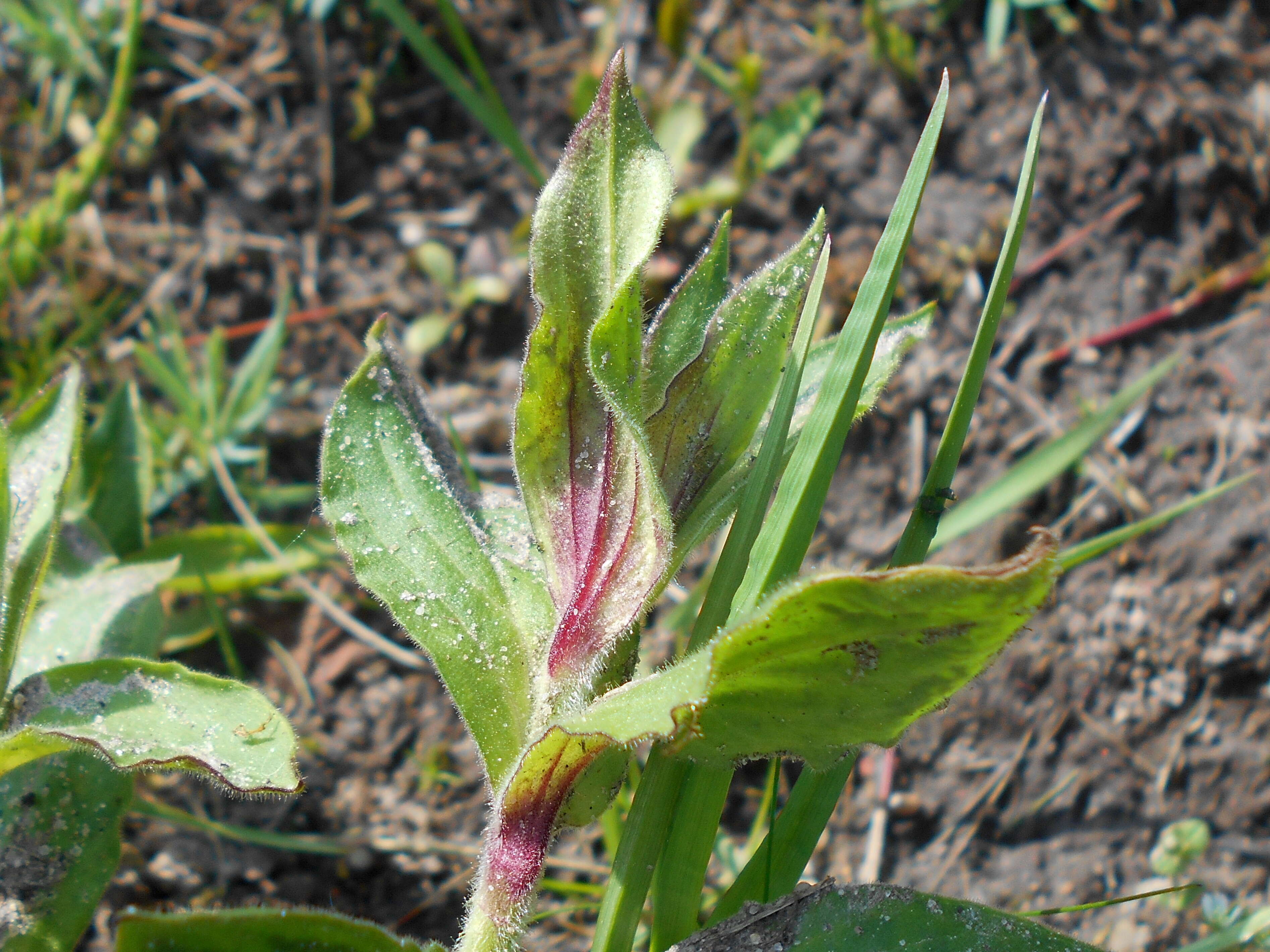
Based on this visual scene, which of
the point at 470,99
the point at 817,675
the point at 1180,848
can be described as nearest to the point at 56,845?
the point at 817,675

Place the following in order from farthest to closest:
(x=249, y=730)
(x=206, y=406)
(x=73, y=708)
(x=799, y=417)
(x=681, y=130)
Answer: (x=681, y=130)
(x=206, y=406)
(x=799, y=417)
(x=73, y=708)
(x=249, y=730)

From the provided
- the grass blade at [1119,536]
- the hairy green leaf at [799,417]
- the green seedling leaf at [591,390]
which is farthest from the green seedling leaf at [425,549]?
the grass blade at [1119,536]

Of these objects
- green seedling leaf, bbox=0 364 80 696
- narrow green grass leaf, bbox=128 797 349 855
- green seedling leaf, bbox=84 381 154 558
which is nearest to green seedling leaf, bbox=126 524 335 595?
green seedling leaf, bbox=84 381 154 558

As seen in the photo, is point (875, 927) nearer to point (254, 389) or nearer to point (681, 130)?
point (254, 389)

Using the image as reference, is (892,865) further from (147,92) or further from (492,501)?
(147,92)

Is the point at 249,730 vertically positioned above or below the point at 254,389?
below

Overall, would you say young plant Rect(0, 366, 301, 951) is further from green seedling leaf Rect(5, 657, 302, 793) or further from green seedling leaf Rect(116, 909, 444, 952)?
green seedling leaf Rect(116, 909, 444, 952)
